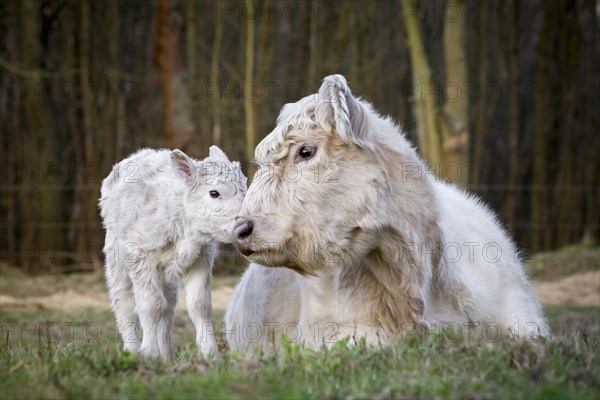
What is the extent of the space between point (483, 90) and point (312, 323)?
63.4ft

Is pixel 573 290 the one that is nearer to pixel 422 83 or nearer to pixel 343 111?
pixel 422 83

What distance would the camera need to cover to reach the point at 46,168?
20328mm

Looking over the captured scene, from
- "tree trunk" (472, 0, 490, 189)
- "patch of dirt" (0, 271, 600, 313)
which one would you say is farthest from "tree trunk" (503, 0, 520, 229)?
"patch of dirt" (0, 271, 600, 313)

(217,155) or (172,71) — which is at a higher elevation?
(172,71)

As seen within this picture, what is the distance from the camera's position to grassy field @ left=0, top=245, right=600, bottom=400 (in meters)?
4.53

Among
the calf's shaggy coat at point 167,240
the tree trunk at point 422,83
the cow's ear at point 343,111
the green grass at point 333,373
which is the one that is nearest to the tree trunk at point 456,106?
the tree trunk at point 422,83

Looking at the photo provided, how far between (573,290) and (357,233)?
10231 millimetres

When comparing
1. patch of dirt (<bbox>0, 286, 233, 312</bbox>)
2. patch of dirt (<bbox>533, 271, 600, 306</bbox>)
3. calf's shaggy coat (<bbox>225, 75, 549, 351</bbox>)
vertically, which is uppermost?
calf's shaggy coat (<bbox>225, 75, 549, 351</bbox>)

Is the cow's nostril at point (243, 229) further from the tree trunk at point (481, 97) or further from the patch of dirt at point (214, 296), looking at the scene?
the tree trunk at point (481, 97)

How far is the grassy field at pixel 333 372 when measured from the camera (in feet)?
14.9

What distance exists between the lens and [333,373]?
4859mm

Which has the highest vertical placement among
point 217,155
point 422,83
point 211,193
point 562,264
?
point 422,83

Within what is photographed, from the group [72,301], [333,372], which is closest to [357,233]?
[333,372]

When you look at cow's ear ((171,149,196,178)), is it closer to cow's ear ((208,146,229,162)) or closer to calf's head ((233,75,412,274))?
cow's ear ((208,146,229,162))
